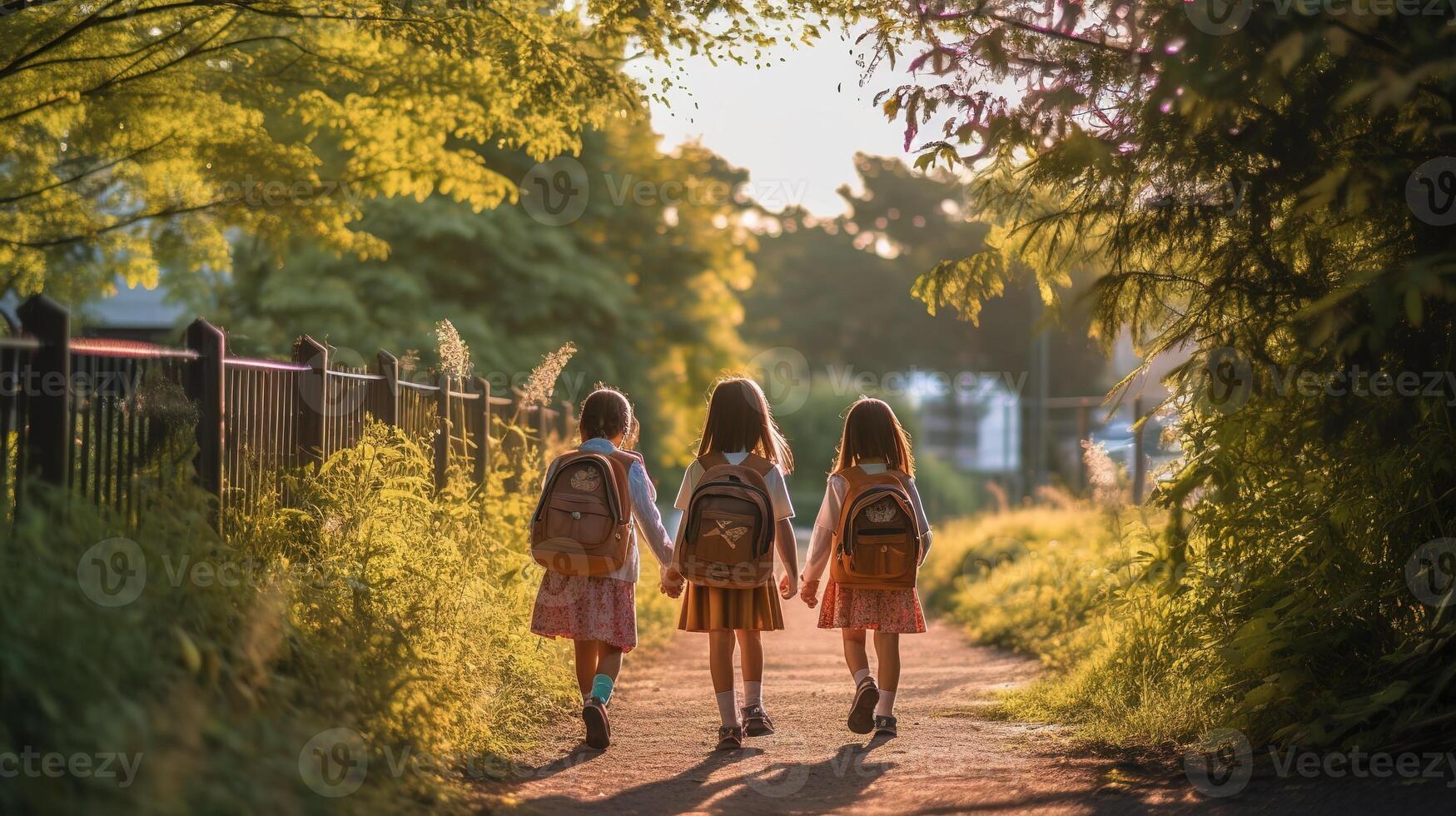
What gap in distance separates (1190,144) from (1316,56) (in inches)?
23.0

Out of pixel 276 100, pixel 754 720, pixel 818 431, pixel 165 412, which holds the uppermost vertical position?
pixel 276 100

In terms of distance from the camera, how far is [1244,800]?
503 centimetres

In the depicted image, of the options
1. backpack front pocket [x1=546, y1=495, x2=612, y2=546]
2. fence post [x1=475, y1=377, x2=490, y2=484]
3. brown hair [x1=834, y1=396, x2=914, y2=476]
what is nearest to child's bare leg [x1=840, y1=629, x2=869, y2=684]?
brown hair [x1=834, y1=396, x2=914, y2=476]

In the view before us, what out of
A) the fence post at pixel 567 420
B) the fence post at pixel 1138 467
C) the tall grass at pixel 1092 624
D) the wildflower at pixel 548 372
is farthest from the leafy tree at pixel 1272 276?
the fence post at pixel 567 420

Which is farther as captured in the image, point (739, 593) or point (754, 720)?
point (754, 720)

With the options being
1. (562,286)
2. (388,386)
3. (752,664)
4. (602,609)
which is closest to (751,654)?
(752,664)

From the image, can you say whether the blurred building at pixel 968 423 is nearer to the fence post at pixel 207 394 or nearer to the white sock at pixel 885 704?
the white sock at pixel 885 704

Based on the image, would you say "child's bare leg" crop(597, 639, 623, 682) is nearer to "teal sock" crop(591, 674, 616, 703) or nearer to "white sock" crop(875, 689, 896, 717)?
"teal sock" crop(591, 674, 616, 703)

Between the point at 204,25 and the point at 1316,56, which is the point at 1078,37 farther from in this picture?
the point at 204,25

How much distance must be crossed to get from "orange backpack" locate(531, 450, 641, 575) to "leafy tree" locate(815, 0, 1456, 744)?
6.94ft

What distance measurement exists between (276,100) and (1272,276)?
28.9 ft

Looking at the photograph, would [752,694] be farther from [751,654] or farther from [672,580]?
[672,580]

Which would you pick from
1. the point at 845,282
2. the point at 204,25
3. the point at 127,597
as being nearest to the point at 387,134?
the point at 204,25

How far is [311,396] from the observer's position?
23.5 ft
